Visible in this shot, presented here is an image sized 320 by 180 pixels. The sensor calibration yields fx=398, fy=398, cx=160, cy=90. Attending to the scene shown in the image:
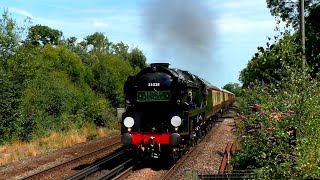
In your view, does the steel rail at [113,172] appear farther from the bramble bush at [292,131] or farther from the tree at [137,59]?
the tree at [137,59]

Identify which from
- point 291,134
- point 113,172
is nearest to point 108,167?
point 113,172

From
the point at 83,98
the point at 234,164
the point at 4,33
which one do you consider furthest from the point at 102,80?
the point at 234,164

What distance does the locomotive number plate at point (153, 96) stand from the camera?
13.5m

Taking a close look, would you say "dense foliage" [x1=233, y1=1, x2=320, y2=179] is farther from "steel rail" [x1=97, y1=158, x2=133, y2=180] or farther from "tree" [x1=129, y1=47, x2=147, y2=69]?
"tree" [x1=129, y1=47, x2=147, y2=69]

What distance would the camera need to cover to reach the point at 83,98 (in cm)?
2977

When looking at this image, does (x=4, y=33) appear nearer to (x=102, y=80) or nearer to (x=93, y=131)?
(x=93, y=131)

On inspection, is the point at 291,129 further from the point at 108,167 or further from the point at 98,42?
the point at 98,42

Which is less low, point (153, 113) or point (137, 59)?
point (137, 59)

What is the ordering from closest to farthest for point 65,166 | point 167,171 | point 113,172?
point 113,172, point 167,171, point 65,166

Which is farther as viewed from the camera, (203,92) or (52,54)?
(52,54)

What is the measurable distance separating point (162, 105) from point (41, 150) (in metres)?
7.95

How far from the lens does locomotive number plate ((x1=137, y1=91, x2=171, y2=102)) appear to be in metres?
13.5

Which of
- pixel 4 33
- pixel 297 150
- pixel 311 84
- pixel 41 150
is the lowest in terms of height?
pixel 41 150

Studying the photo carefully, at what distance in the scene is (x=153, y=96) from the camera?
1365 centimetres
